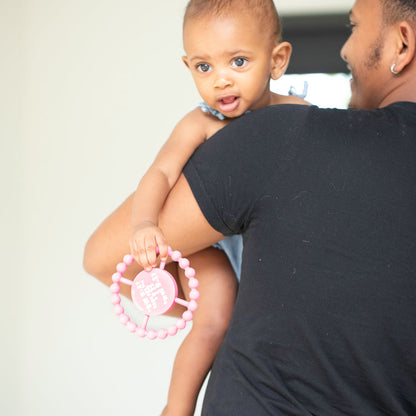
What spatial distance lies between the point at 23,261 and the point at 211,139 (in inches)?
85.0

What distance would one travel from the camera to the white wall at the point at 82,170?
2.89 metres

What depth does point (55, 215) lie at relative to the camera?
2.95 metres

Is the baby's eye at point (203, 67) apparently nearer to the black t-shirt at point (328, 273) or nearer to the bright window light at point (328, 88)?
the black t-shirt at point (328, 273)

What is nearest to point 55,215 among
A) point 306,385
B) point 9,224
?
point 9,224

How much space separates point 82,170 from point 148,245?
6.89 ft

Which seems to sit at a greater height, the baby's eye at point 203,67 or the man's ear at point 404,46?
the baby's eye at point 203,67

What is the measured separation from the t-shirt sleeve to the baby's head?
169 millimetres

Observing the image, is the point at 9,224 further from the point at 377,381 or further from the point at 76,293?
the point at 377,381

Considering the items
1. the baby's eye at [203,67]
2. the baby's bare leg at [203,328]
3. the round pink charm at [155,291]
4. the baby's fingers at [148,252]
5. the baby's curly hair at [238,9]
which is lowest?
the baby's bare leg at [203,328]

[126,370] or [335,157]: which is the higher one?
[335,157]

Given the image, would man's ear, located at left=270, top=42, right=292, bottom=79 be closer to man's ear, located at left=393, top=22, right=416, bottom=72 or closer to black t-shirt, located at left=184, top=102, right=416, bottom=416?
man's ear, located at left=393, top=22, right=416, bottom=72

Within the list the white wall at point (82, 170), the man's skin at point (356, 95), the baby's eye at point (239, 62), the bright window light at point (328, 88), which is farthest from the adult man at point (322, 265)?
the white wall at point (82, 170)

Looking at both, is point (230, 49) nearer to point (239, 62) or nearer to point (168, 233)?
point (239, 62)

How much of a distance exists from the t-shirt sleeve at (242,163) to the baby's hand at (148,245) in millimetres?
98
